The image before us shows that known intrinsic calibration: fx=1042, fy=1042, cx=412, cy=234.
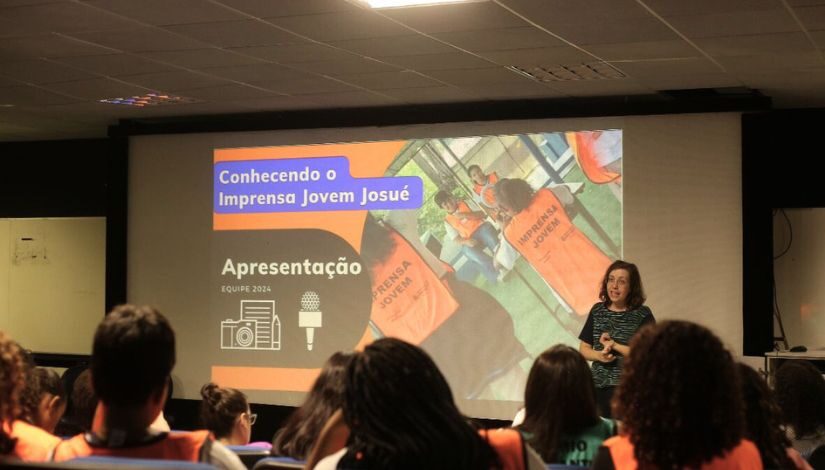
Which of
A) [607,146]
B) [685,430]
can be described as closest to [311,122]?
[607,146]

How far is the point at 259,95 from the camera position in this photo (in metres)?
7.18

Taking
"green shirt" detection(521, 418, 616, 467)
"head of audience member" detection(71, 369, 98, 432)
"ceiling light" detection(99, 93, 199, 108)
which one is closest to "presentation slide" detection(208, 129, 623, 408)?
"ceiling light" detection(99, 93, 199, 108)

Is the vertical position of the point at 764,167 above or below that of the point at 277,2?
below

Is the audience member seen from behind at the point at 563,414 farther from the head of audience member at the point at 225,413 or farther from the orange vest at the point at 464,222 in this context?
the orange vest at the point at 464,222

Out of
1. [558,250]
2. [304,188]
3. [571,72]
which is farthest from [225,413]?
[304,188]

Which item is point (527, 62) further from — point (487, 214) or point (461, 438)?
point (461, 438)

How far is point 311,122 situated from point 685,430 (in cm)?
604

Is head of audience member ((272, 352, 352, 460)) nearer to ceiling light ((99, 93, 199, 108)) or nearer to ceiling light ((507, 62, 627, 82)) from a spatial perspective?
ceiling light ((507, 62, 627, 82))

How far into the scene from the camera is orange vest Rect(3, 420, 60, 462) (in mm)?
2229

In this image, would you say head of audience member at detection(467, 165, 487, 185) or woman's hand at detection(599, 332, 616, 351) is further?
head of audience member at detection(467, 165, 487, 185)

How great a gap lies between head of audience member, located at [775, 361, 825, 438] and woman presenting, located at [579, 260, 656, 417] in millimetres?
2361

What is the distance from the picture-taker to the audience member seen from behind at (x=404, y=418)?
190cm

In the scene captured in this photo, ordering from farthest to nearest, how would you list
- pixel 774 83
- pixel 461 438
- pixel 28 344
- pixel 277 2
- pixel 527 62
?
1. pixel 28 344
2. pixel 774 83
3. pixel 527 62
4. pixel 277 2
5. pixel 461 438

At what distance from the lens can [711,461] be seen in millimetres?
2105
